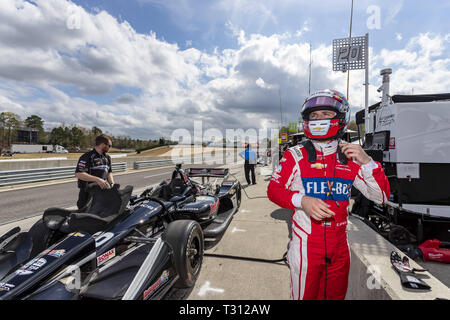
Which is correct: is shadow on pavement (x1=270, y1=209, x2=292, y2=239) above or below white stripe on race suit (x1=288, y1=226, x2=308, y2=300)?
below

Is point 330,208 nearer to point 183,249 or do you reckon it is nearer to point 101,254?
point 183,249

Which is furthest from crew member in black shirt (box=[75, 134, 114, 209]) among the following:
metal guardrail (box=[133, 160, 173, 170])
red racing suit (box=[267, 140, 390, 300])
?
metal guardrail (box=[133, 160, 173, 170])

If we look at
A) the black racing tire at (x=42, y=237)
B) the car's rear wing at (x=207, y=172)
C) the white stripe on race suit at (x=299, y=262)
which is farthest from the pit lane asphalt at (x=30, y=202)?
the white stripe on race suit at (x=299, y=262)

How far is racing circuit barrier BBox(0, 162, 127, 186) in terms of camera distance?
32.9ft

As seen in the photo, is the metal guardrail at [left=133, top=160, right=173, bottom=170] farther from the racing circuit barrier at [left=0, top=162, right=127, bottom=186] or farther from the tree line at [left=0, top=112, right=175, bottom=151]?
the tree line at [left=0, top=112, right=175, bottom=151]

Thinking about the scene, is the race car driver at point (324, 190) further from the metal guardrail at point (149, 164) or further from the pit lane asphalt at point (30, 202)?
the metal guardrail at point (149, 164)

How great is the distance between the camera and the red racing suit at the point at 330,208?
1609 millimetres

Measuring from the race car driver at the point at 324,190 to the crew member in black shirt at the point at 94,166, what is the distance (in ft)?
11.6

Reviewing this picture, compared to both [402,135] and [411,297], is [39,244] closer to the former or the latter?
[411,297]

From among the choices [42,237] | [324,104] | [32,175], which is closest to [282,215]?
[324,104]

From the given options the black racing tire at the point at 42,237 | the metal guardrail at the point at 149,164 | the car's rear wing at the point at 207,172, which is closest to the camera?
the black racing tire at the point at 42,237

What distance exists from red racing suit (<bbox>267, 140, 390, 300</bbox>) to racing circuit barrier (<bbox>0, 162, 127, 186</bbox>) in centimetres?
1304

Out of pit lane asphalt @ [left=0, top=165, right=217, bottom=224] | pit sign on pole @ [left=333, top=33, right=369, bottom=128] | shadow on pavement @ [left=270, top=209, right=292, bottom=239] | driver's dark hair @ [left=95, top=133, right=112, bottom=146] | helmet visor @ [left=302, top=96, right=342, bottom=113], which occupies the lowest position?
pit lane asphalt @ [left=0, top=165, right=217, bottom=224]
